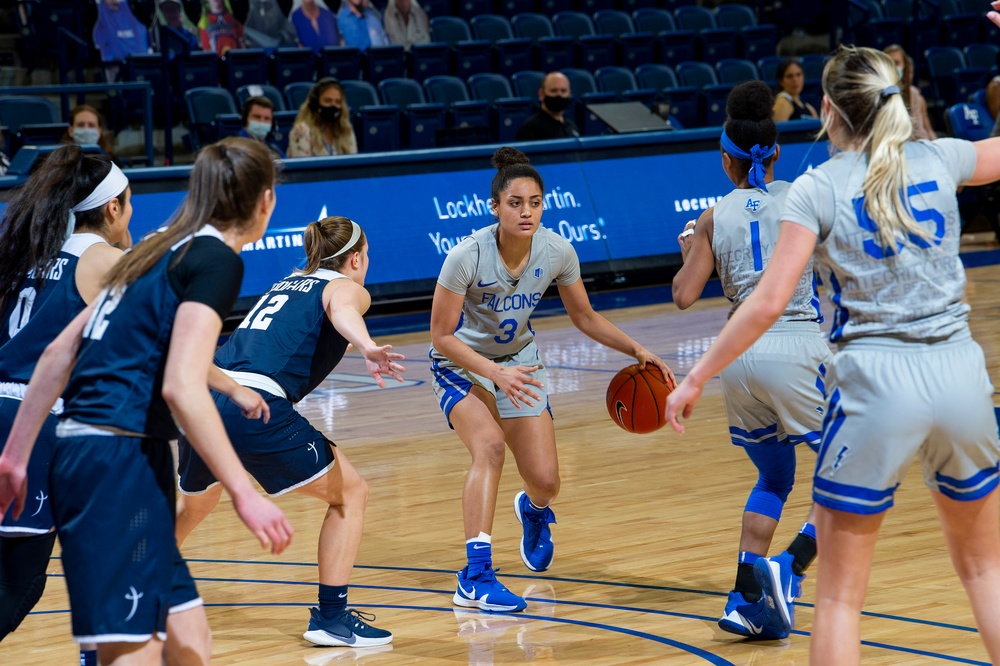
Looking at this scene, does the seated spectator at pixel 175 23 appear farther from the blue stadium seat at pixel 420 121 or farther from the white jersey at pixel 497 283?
the white jersey at pixel 497 283

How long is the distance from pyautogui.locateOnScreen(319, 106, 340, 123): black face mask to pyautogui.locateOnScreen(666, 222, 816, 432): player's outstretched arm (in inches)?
362

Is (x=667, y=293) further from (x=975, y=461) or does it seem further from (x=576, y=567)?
(x=975, y=461)

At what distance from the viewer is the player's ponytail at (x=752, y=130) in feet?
15.0

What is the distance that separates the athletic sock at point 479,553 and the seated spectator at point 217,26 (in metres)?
10.7

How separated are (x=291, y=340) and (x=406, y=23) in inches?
453

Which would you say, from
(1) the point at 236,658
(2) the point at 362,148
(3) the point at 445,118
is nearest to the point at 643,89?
(3) the point at 445,118

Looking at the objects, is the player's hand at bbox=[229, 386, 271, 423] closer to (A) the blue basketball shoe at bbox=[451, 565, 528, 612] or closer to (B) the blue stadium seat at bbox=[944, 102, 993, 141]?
(A) the blue basketball shoe at bbox=[451, 565, 528, 612]

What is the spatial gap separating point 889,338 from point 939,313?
0.43 feet

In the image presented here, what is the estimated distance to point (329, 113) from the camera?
12062mm

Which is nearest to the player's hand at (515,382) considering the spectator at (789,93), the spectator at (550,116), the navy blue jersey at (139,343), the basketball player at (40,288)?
the basketball player at (40,288)

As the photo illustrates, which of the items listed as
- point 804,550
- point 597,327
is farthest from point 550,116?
point 804,550

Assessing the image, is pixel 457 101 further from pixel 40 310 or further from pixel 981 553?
pixel 981 553

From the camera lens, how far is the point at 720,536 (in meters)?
5.80

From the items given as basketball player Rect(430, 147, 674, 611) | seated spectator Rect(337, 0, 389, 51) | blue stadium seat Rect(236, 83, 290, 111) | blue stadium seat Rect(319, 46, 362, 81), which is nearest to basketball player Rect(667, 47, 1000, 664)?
basketball player Rect(430, 147, 674, 611)
